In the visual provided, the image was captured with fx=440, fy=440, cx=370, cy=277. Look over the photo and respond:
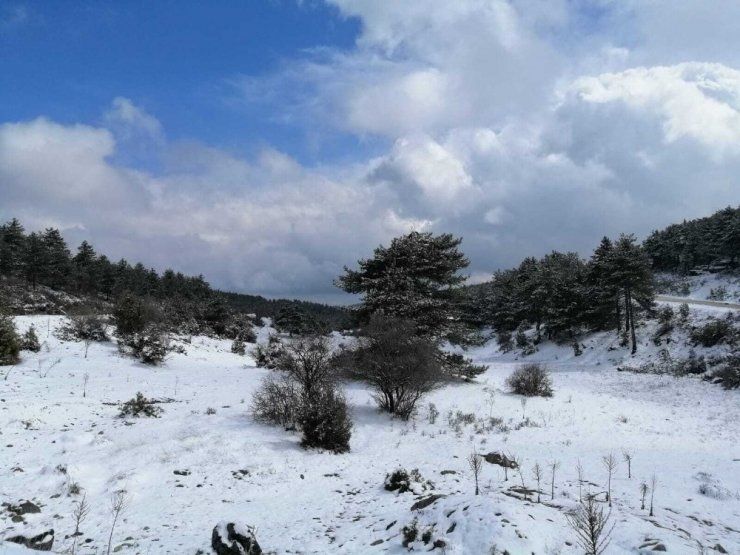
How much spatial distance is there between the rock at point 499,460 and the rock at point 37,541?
30.8ft

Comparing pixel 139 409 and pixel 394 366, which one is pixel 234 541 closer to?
pixel 139 409

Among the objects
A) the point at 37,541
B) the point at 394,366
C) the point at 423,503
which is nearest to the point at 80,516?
the point at 37,541

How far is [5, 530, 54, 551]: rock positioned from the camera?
625cm

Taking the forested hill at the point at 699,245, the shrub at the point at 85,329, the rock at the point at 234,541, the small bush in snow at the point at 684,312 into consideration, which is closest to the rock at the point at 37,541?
the rock at the point at 234,541

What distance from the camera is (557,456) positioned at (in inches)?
493

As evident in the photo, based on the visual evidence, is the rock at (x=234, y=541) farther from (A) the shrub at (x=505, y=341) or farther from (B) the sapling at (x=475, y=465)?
(A) the shrub at (x=505, y=341)

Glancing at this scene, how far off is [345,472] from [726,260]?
63432 millimetres

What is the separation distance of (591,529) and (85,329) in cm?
2869

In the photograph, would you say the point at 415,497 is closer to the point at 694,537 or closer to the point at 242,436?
the point at 694,537

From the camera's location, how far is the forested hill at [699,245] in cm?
5252

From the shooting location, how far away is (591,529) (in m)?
4.48

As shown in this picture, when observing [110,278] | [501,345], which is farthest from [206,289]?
[501,345]

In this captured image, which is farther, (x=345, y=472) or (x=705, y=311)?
(x=705, y=311)

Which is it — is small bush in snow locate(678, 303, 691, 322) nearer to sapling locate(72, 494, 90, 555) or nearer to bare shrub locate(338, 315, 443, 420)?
bare shrub locate(338, 315, 443, 420)
